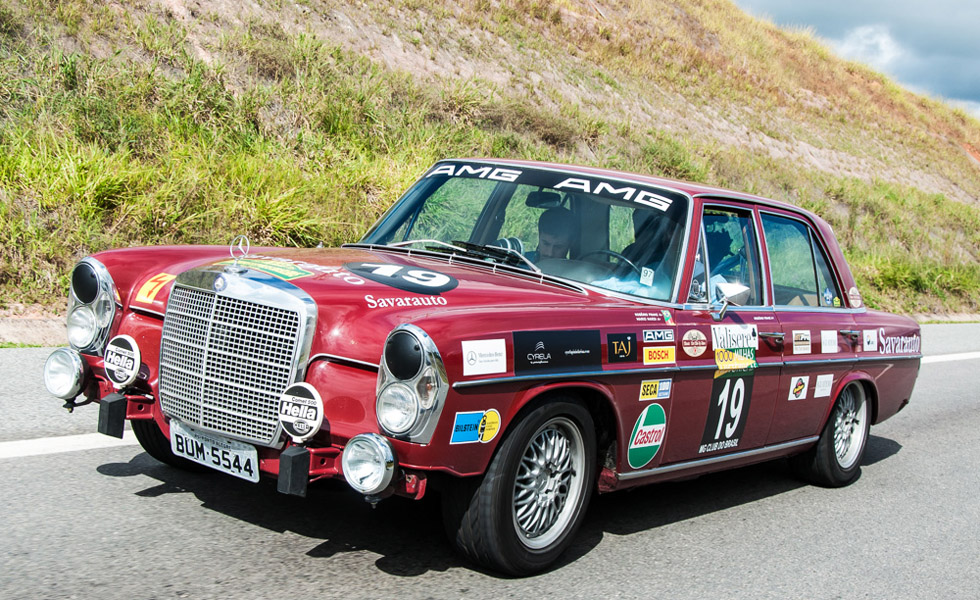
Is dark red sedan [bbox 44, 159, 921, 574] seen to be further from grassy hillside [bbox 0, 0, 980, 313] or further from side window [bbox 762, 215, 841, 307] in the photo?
grassy hillside [bbox 0, 0, 980, 313]

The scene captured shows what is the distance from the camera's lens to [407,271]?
4328mm

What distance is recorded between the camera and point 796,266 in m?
5.83

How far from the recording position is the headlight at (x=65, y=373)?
4.11m

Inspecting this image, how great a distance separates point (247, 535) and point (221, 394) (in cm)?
66

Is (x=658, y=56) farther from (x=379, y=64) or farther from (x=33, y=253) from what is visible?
(x=33, y=253)

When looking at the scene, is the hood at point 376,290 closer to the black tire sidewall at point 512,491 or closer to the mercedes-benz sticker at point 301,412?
the mercedes-benz sticker at point 301,412

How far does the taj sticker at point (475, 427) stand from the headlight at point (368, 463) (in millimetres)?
263

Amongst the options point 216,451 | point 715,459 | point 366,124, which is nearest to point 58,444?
point 216,451

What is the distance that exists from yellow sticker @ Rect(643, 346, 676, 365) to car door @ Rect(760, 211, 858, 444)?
3.45ft

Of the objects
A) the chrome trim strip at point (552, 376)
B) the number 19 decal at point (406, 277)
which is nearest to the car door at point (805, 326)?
the chrome trim strip at point (552, 376)

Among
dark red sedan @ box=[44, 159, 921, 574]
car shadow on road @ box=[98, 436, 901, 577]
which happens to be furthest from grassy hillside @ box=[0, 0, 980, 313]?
dark red sedan @ box=[44, 159, 921, 574]

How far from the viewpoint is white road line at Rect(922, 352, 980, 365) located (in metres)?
11.9

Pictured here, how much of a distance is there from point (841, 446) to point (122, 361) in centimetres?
433

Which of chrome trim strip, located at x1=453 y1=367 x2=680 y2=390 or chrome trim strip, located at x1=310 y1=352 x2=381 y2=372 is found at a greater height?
chrome trim strip, located at x1=310 y1=352 x2=381 y2=372
